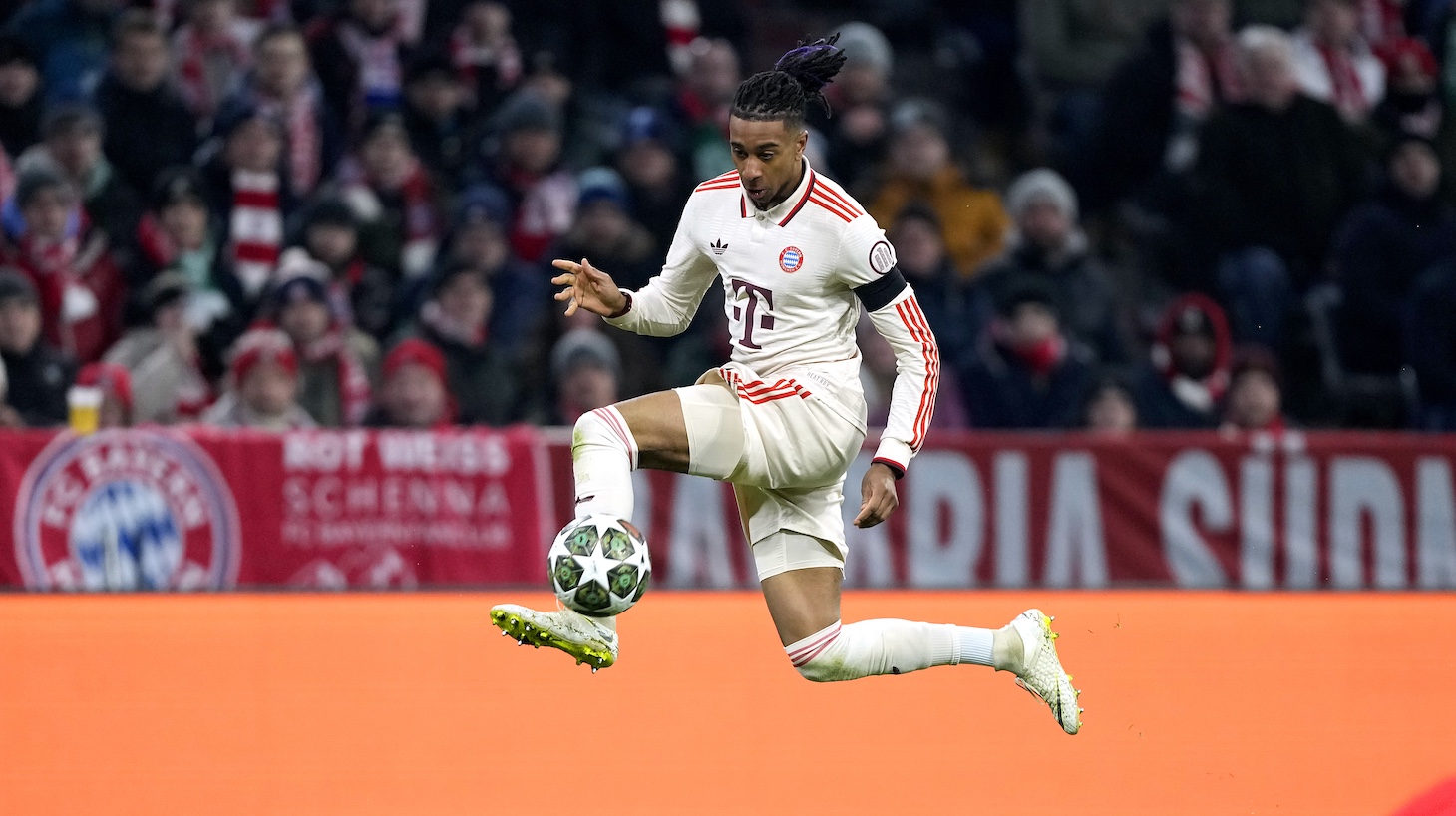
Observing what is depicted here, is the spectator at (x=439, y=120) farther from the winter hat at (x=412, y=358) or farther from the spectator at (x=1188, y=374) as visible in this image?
the spectator at (x=1188, y=374)

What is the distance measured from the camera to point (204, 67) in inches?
460

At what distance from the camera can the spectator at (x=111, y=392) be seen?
385 inches

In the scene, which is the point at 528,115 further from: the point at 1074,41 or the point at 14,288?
the point at 1074,41

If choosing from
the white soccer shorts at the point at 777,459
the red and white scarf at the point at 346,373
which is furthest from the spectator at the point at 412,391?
the white soccer shorts at the point at 777,459

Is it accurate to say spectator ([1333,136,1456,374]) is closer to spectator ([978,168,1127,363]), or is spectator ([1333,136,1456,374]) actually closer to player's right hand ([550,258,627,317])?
spectator ([978,168,1127,363])

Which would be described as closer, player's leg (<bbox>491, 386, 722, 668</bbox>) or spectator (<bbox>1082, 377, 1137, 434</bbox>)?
player's leg (<bbox>491, 386, 722, 668</bbox>)

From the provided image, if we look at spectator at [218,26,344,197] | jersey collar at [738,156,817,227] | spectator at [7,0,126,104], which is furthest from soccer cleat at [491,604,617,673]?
spectator at [7,0,126,104]

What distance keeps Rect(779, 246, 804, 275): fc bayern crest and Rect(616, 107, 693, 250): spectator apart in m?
→ 5.99

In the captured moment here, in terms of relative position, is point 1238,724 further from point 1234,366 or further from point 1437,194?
point 1437,194

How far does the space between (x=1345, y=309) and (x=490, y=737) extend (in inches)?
287

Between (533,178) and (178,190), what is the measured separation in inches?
84.5

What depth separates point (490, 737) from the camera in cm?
625

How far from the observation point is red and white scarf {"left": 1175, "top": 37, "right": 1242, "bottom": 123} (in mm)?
12359

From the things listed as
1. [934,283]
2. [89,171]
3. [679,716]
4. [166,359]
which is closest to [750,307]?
[679,716]
